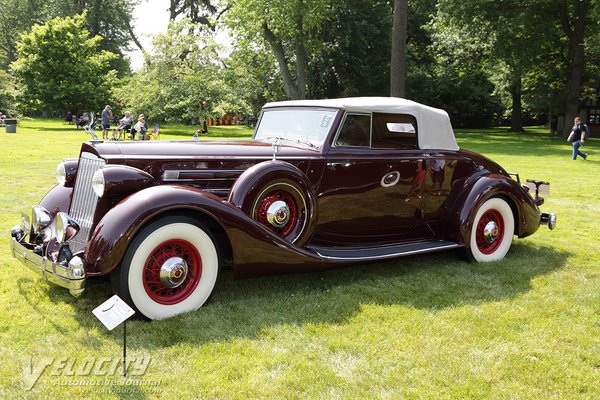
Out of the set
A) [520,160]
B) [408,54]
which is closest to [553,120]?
[408,54]

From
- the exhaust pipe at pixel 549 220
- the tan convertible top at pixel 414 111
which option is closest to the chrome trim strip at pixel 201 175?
the tan convertible top at pixel 414 111

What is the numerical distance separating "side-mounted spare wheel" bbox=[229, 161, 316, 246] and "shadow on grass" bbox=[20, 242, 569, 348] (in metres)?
0.58

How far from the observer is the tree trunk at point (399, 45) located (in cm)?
1865

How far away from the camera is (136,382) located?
9.59ft

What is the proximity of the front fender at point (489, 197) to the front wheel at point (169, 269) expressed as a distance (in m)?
2.80

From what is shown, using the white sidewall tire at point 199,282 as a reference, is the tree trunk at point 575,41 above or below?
above

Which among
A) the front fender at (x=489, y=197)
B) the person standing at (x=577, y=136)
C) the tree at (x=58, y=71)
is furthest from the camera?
the tree at (x=58, y=71)

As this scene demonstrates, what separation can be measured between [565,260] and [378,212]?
2434mm

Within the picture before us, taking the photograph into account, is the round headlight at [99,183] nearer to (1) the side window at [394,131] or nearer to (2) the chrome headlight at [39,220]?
(2) the chrome headlight at [39,220]

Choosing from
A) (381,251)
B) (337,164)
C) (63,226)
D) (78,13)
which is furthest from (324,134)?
(78,13)

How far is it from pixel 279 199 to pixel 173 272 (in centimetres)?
118

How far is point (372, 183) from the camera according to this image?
196 inches

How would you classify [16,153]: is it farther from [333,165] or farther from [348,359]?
[348,359]

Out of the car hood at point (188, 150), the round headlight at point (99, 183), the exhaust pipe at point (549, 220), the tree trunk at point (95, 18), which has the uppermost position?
the tree trunk at point (95, 18)
